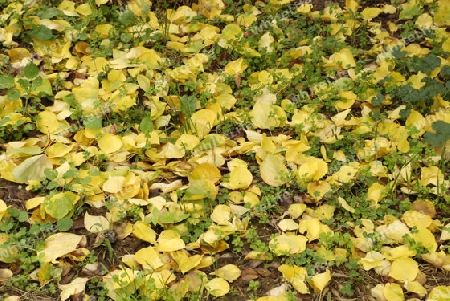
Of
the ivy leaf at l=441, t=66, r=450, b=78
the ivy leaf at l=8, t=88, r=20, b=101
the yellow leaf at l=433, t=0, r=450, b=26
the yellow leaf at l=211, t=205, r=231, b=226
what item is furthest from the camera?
the yellow leaf at l=433, t=0, r=450, b=26

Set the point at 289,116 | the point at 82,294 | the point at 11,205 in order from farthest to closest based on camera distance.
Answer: the point at 289,116
the point at 11,205
the point at 82,294

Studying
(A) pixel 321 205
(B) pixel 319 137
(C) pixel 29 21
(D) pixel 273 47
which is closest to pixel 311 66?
(D) pixel 273 47

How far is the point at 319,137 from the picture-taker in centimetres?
318

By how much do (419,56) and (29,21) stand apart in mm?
2536

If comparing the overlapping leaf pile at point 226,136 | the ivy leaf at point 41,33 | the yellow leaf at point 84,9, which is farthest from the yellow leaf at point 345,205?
the yellow leaf at point 84,9

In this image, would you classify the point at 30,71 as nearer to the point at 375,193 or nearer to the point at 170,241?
the point at 170,241

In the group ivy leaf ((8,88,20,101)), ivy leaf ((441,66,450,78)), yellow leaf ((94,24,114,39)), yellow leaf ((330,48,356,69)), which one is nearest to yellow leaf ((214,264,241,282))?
ivy leaf ((8,88,20,101))

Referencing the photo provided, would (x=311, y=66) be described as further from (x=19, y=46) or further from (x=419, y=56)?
(x=19, y=46)

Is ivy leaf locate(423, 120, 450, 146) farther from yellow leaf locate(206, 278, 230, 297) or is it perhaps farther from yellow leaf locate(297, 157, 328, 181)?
yellow leaf locate(206, 278, 230, 297)

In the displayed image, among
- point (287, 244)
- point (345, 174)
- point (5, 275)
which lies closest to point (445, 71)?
point (345, 174)

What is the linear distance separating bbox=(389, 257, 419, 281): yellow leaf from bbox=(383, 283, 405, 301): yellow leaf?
5 cm

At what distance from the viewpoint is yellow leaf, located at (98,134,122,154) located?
3.04 metres

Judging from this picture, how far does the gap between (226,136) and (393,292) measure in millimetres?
1289

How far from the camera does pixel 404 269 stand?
2.49 metres
